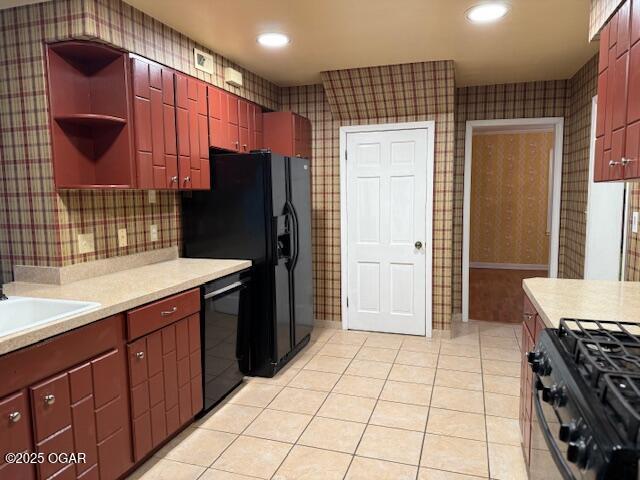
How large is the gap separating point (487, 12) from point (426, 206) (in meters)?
1.81

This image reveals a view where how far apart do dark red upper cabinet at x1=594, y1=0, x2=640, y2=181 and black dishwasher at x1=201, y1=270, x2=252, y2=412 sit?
211 cm

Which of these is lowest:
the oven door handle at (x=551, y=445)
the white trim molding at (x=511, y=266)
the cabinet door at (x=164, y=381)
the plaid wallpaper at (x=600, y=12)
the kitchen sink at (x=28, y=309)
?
the white trim molding at (x=511, y=266)

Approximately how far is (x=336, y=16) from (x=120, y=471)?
8.56 feet

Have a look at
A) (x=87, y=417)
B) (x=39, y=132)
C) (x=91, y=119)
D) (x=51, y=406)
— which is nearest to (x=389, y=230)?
(x=91, y=119)

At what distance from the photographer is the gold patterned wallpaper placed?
7.38 meters

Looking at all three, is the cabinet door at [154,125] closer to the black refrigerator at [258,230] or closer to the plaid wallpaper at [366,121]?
the black refrigerator at [258,230]

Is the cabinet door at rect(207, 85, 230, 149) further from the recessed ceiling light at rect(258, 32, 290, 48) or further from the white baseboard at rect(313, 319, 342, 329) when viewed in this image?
the white baseboard at rect(313, 319, 342, 329)

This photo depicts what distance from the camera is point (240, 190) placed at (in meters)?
3.11

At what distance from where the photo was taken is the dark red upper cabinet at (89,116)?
2297mm

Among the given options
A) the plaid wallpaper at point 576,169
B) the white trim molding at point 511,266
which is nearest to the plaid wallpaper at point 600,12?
the plaid wallpaper at point 576,169

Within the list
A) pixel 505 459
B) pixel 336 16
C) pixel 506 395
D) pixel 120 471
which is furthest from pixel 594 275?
pixel 120 471

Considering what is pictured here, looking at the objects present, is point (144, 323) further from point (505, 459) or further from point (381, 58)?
point (381, 58)

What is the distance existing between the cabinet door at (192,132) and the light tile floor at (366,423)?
1502 millimetres

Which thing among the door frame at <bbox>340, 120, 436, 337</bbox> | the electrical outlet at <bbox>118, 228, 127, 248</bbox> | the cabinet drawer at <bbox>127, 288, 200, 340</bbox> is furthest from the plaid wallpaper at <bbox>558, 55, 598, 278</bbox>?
the electrical outlet at <bbox>118, 228, 127, 248</bbox>
